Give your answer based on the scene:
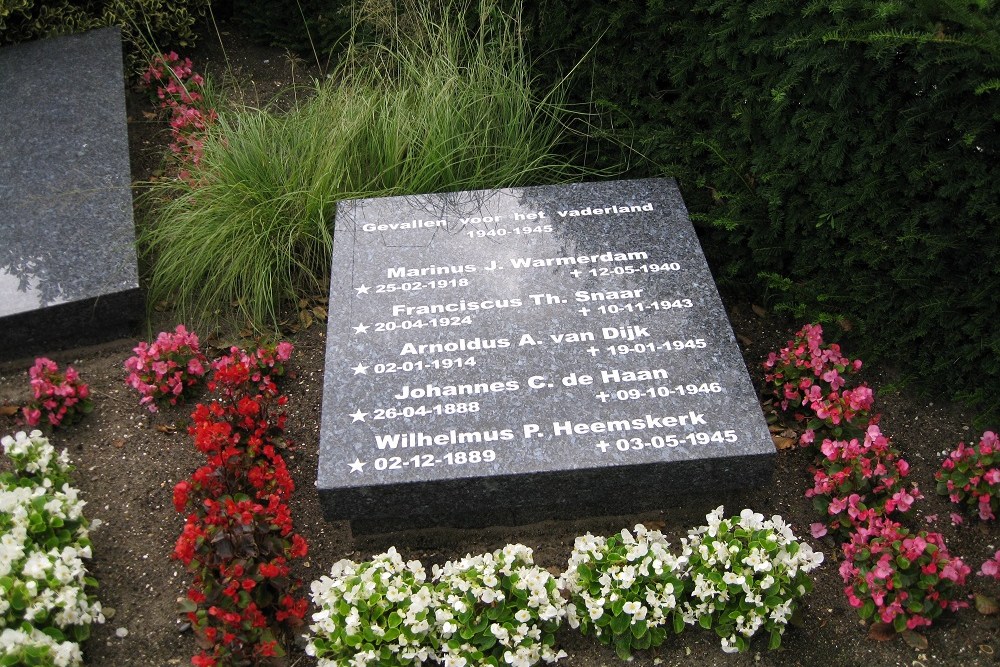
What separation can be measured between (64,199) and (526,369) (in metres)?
2.46

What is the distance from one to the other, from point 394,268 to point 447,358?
56cm

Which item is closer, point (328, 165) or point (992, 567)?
point (992, 567)

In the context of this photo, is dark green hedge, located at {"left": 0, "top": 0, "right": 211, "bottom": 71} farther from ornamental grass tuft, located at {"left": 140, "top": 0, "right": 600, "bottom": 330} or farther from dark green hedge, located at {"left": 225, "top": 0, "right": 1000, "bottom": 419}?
dark green hedge, located at {"left": 225, "top": 0, "right": 1000, "bottom": 419}

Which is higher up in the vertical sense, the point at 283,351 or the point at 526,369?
the point at 526,369

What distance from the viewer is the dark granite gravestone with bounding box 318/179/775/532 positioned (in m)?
2.93

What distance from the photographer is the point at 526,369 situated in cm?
321

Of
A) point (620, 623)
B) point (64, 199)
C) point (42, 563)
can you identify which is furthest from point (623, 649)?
point (64, 199)

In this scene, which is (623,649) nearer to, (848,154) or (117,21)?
(848,154)

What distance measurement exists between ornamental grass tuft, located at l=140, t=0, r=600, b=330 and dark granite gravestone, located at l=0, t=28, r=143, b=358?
0.74 ft

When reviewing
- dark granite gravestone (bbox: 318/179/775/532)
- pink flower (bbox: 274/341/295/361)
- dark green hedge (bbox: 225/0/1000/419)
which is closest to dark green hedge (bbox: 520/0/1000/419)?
dark green hedge (bbox: 225/0/1000/419)

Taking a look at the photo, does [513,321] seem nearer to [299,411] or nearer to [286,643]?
[299,411]

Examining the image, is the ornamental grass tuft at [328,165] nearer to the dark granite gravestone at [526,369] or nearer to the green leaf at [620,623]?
the dark granite gravestone at [526,369]

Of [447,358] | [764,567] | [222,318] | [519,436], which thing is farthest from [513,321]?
[222,318]

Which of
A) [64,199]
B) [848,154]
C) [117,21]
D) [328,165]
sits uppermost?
[848,154]
